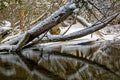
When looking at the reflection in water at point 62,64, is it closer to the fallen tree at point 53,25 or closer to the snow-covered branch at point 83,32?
the fallen tree at point 53,25

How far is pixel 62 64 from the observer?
6410 millimetres

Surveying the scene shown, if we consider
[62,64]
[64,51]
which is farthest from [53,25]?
[64,51]

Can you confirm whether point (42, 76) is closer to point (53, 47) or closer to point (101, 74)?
point (101, 74)

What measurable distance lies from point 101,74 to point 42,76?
111 cm

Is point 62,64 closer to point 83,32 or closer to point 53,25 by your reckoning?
point 53,25

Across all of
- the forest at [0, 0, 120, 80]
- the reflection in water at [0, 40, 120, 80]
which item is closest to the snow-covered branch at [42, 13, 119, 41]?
the forest at [0, 0, 120, 80]

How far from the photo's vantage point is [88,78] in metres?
4.82

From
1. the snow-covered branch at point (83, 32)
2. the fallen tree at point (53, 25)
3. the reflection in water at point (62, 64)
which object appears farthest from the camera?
the snow-covered branch at point (83, 32)

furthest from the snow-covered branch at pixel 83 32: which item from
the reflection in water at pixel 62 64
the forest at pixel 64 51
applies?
the reflection in water at pixel 62 64

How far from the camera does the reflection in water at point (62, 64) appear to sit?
516 centimetres

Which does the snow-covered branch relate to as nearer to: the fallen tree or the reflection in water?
the fallen tree

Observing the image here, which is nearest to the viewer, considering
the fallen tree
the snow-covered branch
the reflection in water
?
the reflection in water

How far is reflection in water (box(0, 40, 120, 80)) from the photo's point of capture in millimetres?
5160

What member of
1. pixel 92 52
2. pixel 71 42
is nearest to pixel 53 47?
pixel 71 42
